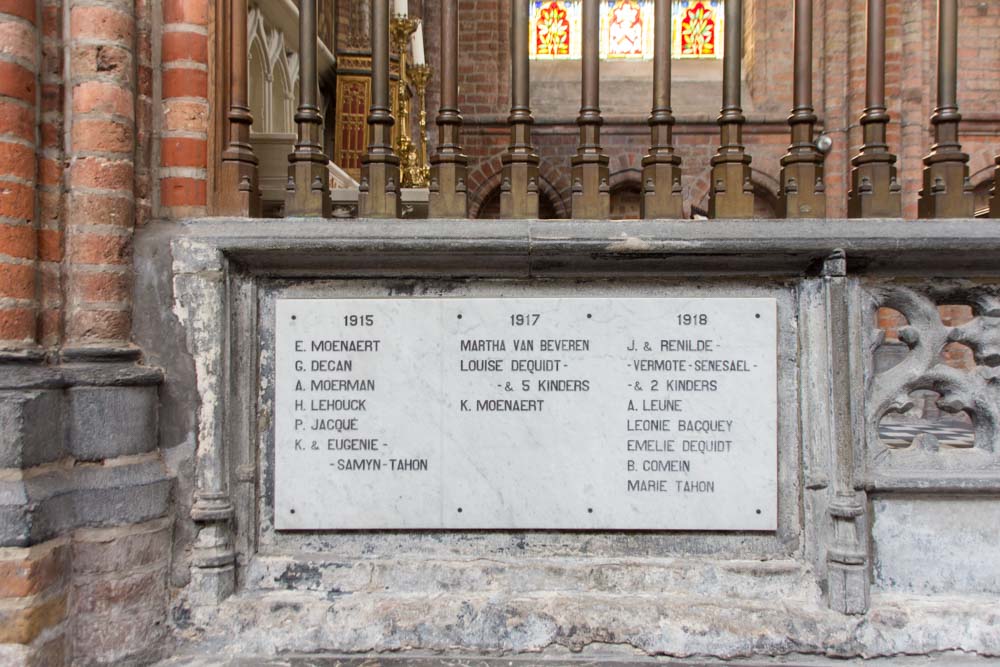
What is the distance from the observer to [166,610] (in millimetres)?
1865

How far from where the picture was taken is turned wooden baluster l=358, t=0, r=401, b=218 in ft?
6.56

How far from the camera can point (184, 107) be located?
1947 millimetres

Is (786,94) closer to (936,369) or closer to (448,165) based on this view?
(936,369)

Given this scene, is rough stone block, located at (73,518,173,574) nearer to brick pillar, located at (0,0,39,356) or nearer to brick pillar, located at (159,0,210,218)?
brick pillar, located at (0,0,39,356)

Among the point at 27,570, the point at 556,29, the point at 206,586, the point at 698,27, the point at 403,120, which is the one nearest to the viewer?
the point at 27,570

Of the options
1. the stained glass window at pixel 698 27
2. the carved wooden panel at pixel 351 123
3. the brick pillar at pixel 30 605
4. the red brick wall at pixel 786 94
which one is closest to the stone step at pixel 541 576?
the brick pillar at pixel 30 605

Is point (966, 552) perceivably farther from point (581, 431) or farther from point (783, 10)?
point (783, 10)

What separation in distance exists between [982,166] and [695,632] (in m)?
9.35

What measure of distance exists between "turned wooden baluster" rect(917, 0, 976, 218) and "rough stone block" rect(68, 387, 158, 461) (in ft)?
7.99

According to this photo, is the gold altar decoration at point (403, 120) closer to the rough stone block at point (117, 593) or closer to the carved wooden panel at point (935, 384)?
the rough stone block at point (117, 593)

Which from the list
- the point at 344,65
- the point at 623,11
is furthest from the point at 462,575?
the point at 623,11

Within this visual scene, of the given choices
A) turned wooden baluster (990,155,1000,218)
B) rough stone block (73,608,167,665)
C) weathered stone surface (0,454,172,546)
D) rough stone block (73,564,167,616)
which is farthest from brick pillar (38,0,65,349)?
turned wooden baluster (990,155,1000,218)

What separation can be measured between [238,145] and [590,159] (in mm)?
1095

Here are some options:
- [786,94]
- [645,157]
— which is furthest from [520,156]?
[786,94]
